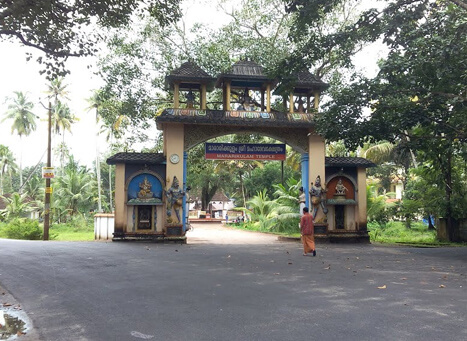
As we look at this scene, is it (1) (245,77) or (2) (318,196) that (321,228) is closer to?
(2) (318,196)

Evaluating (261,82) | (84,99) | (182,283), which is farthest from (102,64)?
(84,99)

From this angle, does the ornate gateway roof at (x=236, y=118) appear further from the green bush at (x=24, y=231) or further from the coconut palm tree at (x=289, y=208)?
the green bush at (x=24, y=231)

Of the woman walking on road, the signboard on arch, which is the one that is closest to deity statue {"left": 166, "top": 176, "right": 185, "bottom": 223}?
the signboard on arch

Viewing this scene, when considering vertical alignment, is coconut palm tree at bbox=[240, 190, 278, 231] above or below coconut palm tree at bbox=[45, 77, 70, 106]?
below

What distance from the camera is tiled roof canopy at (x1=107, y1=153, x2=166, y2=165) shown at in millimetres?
15609

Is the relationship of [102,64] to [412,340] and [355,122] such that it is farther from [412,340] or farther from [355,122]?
[412,340]

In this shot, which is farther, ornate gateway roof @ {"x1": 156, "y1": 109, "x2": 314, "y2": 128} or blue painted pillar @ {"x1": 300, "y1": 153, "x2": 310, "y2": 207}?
blue painted pillar @ {"x1": 300, "y1": 153, "x2": 310, "y2": 207}

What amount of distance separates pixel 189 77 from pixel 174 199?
15.4ft

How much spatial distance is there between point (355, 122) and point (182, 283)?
7764 mm

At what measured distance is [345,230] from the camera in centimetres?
1684

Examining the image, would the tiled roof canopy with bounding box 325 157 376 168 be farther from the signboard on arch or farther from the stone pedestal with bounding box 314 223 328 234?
the stone pedestal with bounding box 314 223 328 234

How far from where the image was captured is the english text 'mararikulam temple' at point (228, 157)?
15.7m

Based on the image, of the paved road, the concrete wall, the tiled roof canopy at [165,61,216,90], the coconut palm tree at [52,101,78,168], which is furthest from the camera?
the coconut palm tree at [52,101,78,168]

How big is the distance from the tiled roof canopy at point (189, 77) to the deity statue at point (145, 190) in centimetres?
399
